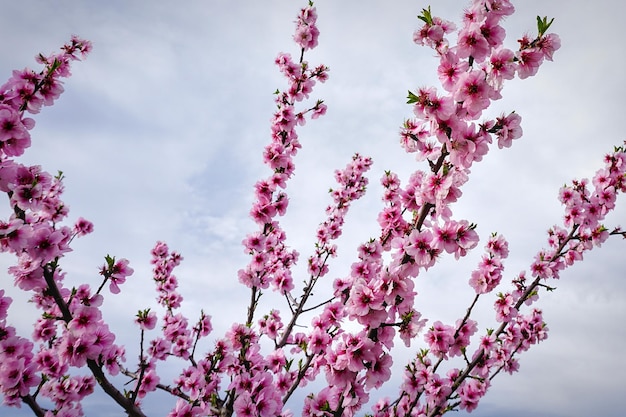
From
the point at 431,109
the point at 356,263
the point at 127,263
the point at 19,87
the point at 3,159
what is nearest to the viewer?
the point at 431,109

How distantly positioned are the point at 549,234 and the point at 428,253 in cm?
743

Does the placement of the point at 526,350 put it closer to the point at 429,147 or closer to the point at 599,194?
the point at 599,194

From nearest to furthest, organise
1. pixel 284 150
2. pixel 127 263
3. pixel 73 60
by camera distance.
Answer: pixel 127 263
pixel 73 60
pixel 284 150

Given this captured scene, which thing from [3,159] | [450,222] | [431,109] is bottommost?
[450,222]

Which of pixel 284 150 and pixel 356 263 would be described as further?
pixel 284 150

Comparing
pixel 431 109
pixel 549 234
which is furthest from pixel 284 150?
pixel 549 234

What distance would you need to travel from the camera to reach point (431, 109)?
3.55 m

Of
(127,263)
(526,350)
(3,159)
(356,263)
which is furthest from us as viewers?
(526,350)

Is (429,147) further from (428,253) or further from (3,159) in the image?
(3,159)

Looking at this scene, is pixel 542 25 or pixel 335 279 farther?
pixel 335 279

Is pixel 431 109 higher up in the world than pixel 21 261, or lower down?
higher up

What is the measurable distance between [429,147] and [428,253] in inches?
47.0

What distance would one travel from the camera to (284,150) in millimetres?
8133

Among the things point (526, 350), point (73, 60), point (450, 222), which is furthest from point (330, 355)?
point (526, 350)
